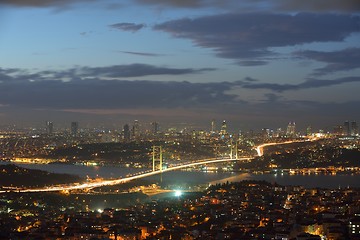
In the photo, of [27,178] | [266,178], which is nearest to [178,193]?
[27,178]

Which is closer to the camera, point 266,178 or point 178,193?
point 178,193

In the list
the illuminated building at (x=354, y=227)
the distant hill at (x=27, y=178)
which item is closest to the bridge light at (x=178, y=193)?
the distant hill at (x=27, y=178)

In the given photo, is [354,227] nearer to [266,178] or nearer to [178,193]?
[178,193]

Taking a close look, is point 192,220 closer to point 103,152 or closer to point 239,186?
point 239,186

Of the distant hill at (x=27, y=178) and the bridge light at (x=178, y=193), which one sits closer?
the bridge light at (x=178, y=193)

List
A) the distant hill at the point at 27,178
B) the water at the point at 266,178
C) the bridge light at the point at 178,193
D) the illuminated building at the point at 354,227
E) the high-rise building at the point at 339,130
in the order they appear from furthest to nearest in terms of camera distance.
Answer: the high-rise building at the point at 339,130 → the water at the point at 266,178 → the distant hill at the point at 27,178 → the bridge light at the point at 178,193 → the illuminated building at the point at 354,227

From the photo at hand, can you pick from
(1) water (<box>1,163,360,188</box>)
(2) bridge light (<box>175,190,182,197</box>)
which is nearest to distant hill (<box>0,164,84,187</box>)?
(1) water (<box>1,163,360,188</box>)

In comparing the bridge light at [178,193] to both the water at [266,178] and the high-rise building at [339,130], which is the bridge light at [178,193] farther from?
the high-rise building at [339,130]

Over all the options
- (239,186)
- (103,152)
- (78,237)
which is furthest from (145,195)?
(103,152)

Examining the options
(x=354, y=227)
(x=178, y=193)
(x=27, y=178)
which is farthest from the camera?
(x=27, y=178)
